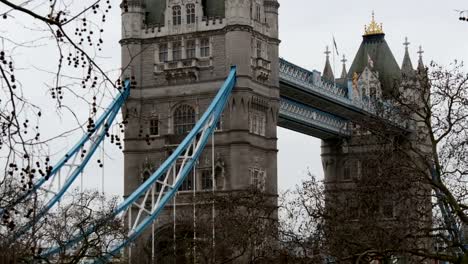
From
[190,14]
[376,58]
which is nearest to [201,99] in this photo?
[190,14]

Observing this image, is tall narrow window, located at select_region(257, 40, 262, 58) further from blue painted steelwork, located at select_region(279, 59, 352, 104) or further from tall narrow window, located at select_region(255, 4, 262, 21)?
blue painted steelwork, located at select_region(279, 59, 352, 104)

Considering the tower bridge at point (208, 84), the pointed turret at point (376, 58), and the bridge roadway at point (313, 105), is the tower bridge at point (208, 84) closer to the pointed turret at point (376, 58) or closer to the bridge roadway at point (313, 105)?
the bridge roadway at point (313, 105)

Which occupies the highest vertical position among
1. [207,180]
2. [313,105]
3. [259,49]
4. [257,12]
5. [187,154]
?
[257,12]

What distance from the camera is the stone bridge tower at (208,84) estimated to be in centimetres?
5344

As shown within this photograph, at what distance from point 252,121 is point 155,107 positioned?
5.37 metres

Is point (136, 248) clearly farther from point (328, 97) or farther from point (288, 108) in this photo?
point (328, 97)

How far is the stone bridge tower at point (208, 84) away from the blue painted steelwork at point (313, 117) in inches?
182

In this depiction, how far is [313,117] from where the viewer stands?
65562 millimetres

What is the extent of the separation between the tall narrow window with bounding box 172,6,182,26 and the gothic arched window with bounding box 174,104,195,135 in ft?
15.6

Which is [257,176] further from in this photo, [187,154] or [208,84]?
[208,84]

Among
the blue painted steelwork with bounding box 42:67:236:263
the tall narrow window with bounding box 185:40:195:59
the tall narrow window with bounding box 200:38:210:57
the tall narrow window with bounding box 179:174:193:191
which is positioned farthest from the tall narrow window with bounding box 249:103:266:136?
the tall narrow window with bounding box 185:40:195:59

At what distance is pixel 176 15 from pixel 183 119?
234 inches

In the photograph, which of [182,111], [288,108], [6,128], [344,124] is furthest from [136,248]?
[6,128]

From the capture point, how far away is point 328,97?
6594 cm
